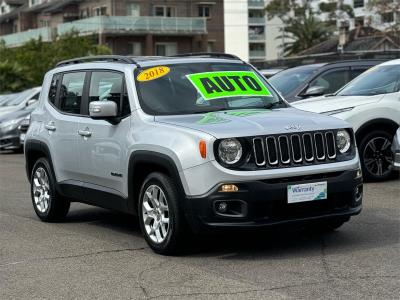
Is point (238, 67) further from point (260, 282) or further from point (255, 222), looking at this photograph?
point (260, 282)

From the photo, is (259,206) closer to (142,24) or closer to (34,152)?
(34,152)

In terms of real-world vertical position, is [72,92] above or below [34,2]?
below

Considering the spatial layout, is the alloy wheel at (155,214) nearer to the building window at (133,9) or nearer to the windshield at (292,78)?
the windshield at (292,78)

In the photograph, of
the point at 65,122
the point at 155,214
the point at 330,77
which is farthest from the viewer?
the point at 330,77

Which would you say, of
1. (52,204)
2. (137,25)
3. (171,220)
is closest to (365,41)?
(137,25)

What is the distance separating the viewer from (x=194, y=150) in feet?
22.3

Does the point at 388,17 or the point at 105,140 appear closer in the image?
the point at 105,140

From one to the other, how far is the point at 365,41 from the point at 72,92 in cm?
4851

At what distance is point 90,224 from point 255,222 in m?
3.05

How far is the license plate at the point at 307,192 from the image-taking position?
6832 mm

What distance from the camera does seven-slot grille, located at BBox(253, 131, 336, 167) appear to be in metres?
6.82

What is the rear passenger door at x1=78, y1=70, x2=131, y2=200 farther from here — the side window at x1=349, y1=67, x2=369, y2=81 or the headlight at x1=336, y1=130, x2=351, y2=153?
the side window at x1=349, y1=67, x2=369, y2=81

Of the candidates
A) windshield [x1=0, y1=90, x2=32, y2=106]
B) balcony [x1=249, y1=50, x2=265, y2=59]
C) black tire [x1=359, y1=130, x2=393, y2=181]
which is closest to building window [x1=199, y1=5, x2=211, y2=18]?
balcony [x1=249, y1=50, x2=265, y2=59]

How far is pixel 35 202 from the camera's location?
9633 millimetres
